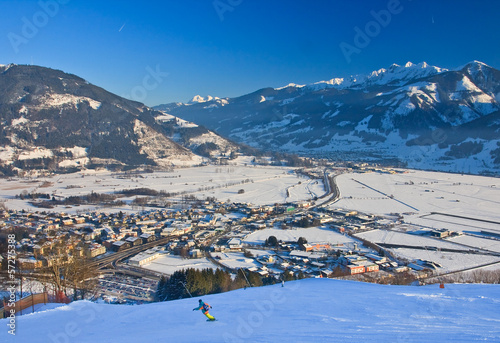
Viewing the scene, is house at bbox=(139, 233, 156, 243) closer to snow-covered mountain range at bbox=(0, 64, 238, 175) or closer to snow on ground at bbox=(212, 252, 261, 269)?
snow on ground at bbox=(212, 252, 261, 269)

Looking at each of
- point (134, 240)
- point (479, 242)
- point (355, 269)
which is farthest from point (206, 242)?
point (479, 242)

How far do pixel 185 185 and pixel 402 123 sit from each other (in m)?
64.6

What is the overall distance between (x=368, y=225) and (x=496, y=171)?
34924 millimetres

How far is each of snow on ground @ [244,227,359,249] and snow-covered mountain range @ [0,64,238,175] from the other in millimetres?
32951

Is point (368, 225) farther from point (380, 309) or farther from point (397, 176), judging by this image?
point (397, 176)

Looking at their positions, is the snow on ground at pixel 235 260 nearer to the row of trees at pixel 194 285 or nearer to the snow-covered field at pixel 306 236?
the snow-covered field at pixel 306 236

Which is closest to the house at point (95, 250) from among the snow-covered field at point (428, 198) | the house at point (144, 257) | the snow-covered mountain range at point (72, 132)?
the house at point (144, 257)

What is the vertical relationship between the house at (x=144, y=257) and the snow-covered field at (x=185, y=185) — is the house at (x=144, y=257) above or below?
below

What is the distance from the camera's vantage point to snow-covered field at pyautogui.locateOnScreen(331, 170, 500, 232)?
19078mm

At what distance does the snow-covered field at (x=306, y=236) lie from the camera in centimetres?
1512

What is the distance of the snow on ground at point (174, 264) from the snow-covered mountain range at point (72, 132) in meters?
32.6

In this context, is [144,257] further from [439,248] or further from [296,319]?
[439,248]

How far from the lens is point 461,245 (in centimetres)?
1422

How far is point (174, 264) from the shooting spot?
1207 centimetres
